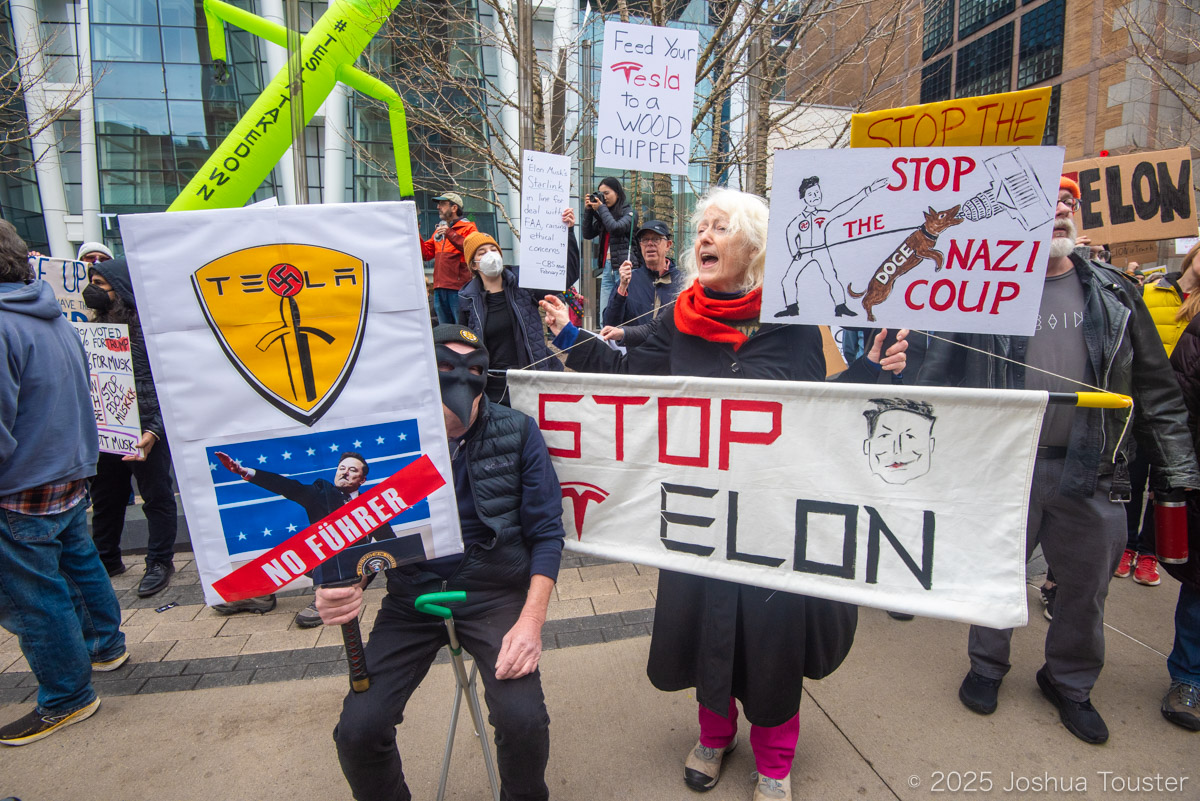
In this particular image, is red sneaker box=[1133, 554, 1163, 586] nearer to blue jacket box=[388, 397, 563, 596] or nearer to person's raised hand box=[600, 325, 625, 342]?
person's raised hand box=[600, 325, 625, 342]

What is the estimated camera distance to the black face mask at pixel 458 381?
193 centimetres

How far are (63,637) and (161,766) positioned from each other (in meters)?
0.69

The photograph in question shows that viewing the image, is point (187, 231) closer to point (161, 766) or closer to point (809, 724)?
point (161, 766)

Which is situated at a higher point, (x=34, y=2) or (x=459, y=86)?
(x=34, y=2)

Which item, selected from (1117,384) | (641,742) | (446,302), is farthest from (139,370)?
(1117,384)

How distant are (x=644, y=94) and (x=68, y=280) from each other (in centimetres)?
431

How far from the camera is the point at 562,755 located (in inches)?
95.0

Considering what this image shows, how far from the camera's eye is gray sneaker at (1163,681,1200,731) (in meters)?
2.48

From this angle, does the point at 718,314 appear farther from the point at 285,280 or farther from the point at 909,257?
the point at 285,280

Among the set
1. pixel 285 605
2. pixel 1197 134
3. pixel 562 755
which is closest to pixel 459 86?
pixel 285 605

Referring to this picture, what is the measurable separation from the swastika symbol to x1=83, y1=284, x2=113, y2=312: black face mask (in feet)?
10.0

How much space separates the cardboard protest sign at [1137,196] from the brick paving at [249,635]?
3.65m

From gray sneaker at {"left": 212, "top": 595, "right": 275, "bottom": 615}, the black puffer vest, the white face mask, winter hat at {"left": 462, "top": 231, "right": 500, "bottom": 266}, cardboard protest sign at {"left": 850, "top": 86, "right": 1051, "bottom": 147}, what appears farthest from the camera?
winter hat at {"left": 462, "top": 231, "right": 500, "bottom": 266}

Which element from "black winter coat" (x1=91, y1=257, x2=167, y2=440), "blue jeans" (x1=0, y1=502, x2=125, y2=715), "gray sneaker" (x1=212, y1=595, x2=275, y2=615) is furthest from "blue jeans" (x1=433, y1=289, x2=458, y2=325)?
"blue jeans" (x1=0, y1=502, x2=125, y2=715)
